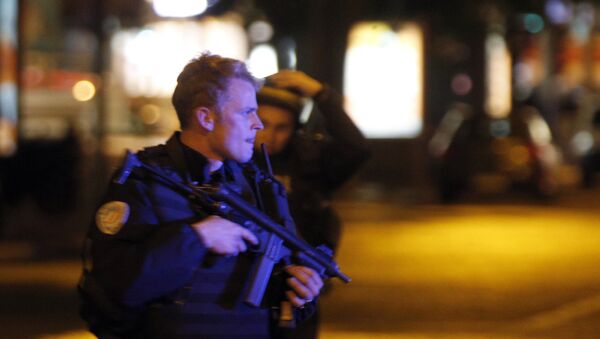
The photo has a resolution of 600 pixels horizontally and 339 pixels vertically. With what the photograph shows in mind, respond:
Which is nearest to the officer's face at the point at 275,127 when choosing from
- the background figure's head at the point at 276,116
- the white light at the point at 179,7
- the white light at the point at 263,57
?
the background figure's head at the point at 276,116

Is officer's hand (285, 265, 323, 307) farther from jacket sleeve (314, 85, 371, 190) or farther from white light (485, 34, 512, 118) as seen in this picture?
white light (485, 34, 512, 118)

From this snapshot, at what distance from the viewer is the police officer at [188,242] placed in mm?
3111

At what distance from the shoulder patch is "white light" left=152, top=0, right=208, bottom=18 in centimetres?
2115

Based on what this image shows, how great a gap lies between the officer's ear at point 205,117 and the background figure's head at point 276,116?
139 centimetres

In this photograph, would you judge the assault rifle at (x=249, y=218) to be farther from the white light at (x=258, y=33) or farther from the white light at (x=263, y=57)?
the white light at (x=258, y=33)

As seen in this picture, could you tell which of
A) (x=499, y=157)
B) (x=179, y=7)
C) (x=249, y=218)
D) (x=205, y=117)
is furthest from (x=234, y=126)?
(x=179, y=7)

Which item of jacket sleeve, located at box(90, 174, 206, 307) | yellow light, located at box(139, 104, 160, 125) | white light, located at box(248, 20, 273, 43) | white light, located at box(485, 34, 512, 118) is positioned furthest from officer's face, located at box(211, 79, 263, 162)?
white light, located at box(485, 34, 512, 118)

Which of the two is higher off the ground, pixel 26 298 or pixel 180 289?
pixel 180 289

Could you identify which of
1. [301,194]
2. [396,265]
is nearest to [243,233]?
[301,194]

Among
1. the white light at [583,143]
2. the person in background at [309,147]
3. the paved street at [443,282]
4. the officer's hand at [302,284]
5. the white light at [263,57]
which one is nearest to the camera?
the officer's hand at [302,284]

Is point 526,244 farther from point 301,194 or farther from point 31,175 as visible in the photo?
point 301,194

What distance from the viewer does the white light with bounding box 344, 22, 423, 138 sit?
2400 centimetres

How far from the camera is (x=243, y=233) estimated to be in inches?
125

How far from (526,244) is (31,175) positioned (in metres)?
7.20
